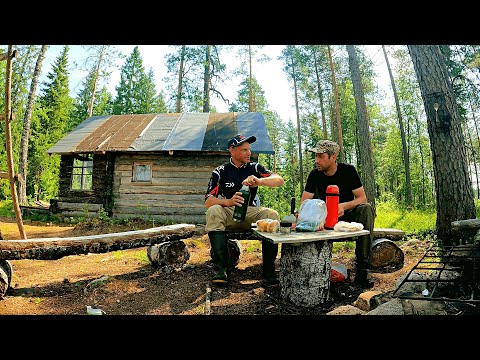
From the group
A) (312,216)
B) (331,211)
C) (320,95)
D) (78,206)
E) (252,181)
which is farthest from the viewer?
(320,95)

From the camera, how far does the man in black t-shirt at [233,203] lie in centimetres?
266

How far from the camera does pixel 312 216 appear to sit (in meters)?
2.31

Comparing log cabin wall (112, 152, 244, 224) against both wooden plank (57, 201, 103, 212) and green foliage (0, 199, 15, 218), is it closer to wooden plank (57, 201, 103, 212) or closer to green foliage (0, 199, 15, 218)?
wooden plank (57, 201, 103, 212)

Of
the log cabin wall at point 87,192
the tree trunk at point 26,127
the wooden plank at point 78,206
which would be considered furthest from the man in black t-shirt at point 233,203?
the tree trunk at point 26,127

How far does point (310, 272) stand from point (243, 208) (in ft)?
2.56

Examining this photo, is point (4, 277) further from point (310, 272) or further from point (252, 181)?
point (310, 272)

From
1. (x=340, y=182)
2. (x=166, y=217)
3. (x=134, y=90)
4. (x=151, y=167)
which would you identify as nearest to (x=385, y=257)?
(x=340, y=182)

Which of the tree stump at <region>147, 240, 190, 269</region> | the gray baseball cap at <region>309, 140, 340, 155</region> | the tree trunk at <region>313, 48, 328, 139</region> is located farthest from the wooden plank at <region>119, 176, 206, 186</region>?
the tree trunk at <region>313, 48, 328, 139</region>

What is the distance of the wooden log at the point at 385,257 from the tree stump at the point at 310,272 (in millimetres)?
944

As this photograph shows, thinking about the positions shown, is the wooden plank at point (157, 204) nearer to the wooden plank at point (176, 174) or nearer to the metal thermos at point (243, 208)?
the wooden plank at point (176, 174)
